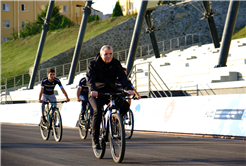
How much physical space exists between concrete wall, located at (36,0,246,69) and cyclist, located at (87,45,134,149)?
34.0m

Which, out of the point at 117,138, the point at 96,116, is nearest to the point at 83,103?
the point at 96,116

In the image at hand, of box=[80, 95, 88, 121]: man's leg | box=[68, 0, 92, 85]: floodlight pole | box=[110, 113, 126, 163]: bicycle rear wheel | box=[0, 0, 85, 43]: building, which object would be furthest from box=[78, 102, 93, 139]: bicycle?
box=[0, 0, 85, 43]: building

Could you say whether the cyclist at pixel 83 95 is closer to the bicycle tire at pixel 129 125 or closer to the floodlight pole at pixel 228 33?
the bicycle tire at pixel 129 125

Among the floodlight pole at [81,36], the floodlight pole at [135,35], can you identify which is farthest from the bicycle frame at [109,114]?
the floodlight pole at [81,36]

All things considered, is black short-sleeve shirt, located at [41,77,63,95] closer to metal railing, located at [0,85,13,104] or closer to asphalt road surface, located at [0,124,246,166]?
asphalt road surface, located at [0,124,246,166]

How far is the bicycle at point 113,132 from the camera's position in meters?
5.78

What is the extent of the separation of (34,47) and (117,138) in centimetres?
4643

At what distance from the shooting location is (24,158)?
6.87m

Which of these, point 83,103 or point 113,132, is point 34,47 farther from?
point 113,132

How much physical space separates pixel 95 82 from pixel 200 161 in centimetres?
232

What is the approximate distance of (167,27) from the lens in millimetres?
41031

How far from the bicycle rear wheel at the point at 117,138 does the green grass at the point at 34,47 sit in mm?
37610

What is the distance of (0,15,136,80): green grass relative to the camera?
4435cm

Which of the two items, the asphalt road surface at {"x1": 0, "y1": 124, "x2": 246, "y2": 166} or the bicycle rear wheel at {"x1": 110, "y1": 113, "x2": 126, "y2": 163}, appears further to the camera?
the asphalt road surface at {"x1": 0, "y1": 124, "x2": 246, "y2": 166}
